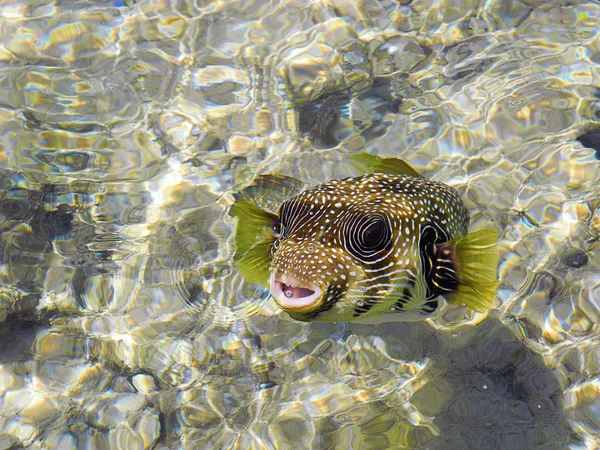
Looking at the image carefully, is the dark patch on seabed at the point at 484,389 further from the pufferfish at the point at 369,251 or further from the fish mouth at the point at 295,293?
the fish mouth at the point at 295,293

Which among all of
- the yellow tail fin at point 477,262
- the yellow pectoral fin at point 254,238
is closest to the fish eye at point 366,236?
the yellow tail fin at point 477,262

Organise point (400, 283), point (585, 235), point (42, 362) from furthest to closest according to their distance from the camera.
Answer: point (585, 235) → point (42, 362) → point (400, 283)

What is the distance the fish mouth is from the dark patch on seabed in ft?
5.03

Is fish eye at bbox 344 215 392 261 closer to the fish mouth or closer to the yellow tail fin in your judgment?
the fish mouth

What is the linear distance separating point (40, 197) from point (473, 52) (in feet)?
14.1

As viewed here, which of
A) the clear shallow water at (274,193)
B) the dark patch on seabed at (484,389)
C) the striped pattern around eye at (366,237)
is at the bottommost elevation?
the dark patch on seabed at (484,389)

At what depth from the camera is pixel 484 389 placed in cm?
385

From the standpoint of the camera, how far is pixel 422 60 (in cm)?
564

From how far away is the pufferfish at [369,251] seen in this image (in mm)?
2723

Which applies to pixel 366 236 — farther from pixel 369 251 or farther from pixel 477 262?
pixel 477 262

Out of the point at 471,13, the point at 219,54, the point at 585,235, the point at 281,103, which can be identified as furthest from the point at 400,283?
the point at 471,13

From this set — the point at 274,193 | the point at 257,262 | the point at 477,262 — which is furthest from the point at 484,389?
the point at 274,193

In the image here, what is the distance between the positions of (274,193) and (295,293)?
2.18 metres

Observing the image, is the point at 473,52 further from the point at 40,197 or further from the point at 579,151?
the point at 40,197
